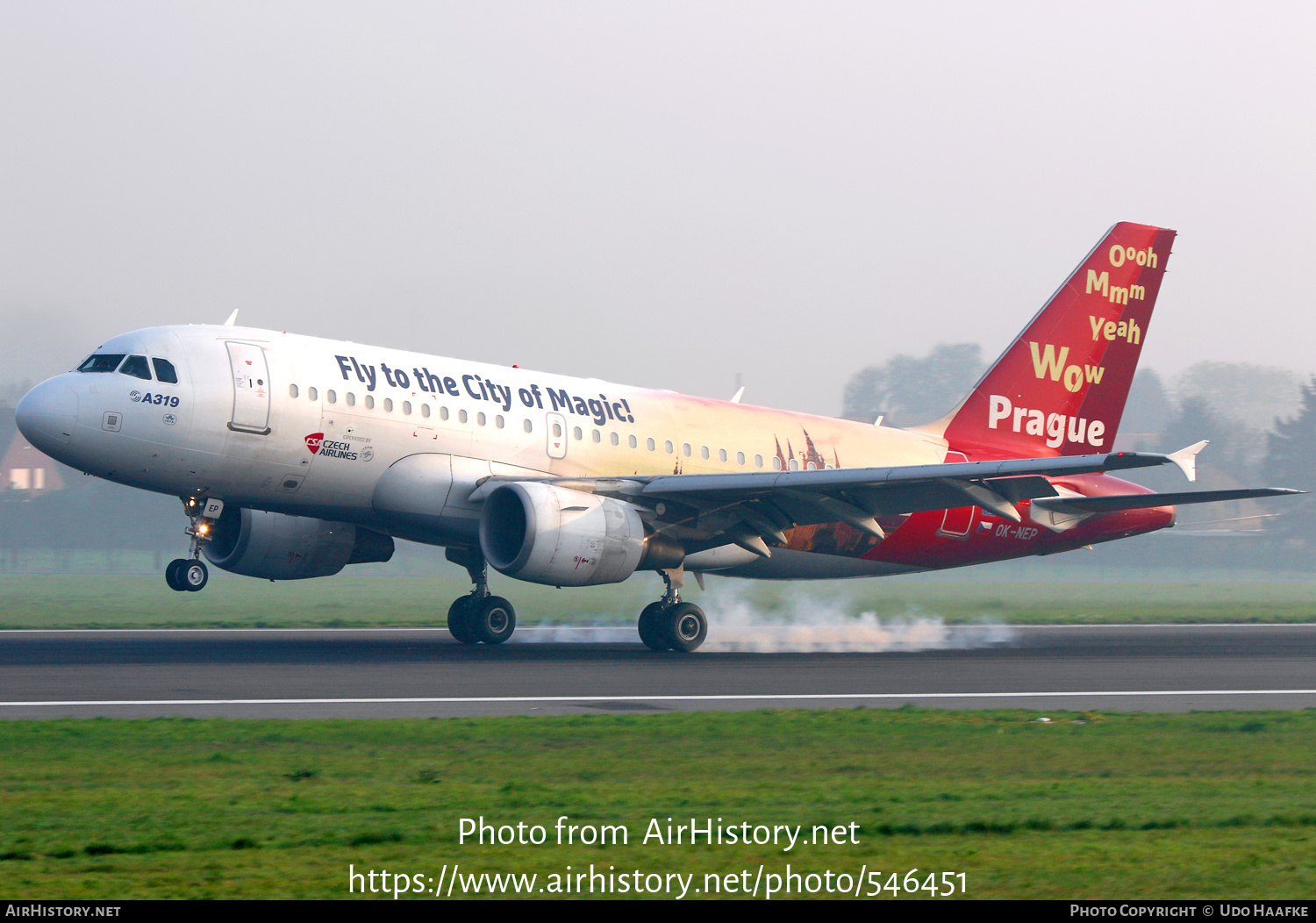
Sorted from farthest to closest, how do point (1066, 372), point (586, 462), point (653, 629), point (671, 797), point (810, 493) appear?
point (1066, 372), point (586, 462), point (653, 629), point (810, 493), point (671, 797)

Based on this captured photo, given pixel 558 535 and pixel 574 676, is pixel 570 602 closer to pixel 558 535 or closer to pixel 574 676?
pixel 558 535

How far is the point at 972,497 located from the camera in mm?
24281

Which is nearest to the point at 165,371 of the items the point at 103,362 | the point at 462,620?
the point at 103,362

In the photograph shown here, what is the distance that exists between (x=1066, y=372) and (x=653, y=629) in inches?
465

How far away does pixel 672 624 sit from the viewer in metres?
24.4

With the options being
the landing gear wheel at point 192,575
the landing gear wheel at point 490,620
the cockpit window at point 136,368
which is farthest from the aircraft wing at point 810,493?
the cockpit window at point 136,368

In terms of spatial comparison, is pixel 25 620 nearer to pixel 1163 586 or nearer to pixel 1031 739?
pixel 1031 739

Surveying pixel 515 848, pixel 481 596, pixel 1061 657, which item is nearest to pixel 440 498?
pixel 481 596

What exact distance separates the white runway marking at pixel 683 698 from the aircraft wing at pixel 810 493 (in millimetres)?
4910

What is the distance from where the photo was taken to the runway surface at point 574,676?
15695 millimetres

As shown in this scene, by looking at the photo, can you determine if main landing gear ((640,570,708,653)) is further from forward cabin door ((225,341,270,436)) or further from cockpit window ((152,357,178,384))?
cockpit window ((152,357,178,384))

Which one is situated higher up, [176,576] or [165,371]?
[165,371]

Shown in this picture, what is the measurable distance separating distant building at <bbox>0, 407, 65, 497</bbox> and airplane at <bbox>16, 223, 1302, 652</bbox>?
28694mm
